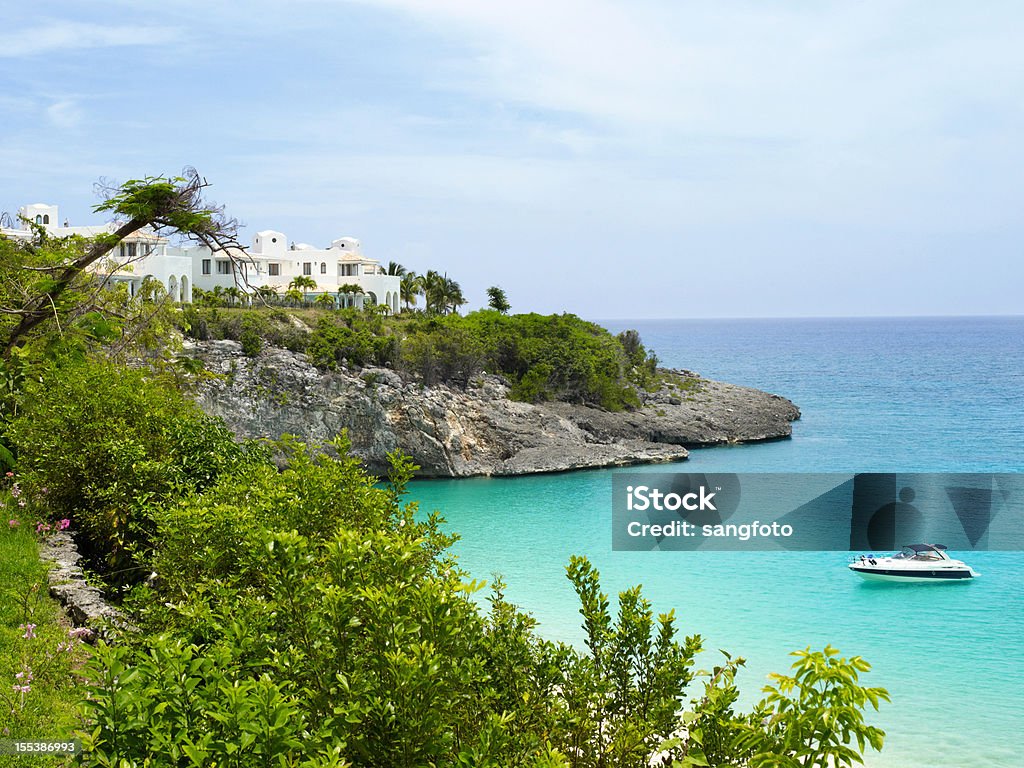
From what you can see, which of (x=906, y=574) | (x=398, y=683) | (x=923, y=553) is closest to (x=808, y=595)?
(x=906, y=574)

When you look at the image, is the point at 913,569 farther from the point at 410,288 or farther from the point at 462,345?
the point at 410,288

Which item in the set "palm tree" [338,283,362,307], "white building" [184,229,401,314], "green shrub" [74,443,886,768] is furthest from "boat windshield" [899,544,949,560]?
"palm tree" [338,283,362,307]

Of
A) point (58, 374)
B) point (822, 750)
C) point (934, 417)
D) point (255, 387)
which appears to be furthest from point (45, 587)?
point (934, 417)

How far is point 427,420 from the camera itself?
35.7 m

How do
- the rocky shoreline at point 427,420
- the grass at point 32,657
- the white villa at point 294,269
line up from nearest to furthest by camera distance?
the grass at point 32,657 < the rocky shoreline at point 427,420 < the white villa at point 294,269

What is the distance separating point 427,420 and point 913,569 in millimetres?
19040

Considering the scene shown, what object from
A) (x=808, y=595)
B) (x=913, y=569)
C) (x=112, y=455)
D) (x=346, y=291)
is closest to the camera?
(x=112, y=455)

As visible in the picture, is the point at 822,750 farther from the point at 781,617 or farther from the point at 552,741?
the point at 781,617

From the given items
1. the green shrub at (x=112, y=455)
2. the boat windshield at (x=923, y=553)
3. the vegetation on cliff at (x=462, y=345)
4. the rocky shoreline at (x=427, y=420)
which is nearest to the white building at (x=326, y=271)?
the vegetation on cliff at (x=462, y=345)

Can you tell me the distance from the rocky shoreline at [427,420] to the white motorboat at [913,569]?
1520 centimetres

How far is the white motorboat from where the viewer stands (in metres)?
24.1

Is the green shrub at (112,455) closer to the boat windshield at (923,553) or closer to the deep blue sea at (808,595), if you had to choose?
the deep blue sea at (808,595)

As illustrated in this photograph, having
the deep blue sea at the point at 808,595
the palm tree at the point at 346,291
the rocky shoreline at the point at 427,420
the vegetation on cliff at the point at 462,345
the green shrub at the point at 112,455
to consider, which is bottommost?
the deep blue sea at the point at 808,595

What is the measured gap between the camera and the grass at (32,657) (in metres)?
4.43
